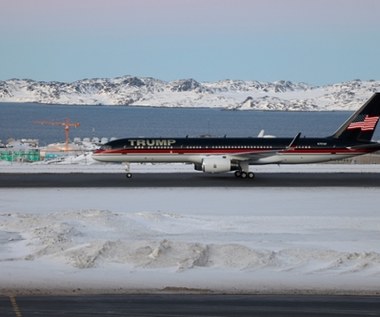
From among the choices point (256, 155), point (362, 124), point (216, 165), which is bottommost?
point (216, 165)

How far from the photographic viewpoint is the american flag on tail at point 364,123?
58.2 m

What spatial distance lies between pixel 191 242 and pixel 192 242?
9cm

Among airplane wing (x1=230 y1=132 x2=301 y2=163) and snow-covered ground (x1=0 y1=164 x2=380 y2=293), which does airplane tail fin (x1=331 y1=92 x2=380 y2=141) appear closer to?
airplane wing (x1=230 y1=132 x2=301 y2=163)

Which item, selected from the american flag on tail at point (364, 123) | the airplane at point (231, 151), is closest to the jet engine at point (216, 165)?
the airplane at point (231, 151)

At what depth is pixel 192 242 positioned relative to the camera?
94.4 feet

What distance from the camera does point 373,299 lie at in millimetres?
20094

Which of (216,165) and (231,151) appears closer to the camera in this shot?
(216,165)

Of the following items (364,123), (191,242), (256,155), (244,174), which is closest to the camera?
(191,242)

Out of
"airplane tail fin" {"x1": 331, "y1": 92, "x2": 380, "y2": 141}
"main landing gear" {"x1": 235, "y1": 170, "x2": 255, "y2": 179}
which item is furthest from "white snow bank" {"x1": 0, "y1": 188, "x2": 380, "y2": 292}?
"airplane tail fin" {"x1": 331, "y1": 92, "x2": 380, "y2": 141}

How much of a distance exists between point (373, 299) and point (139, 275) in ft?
23.4

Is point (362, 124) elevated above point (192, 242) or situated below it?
above

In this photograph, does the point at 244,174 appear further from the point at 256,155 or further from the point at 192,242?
the point at 192,242

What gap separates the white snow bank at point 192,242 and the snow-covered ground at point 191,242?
40mm

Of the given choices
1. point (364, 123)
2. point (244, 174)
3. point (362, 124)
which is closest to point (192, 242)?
point (244, 174)
